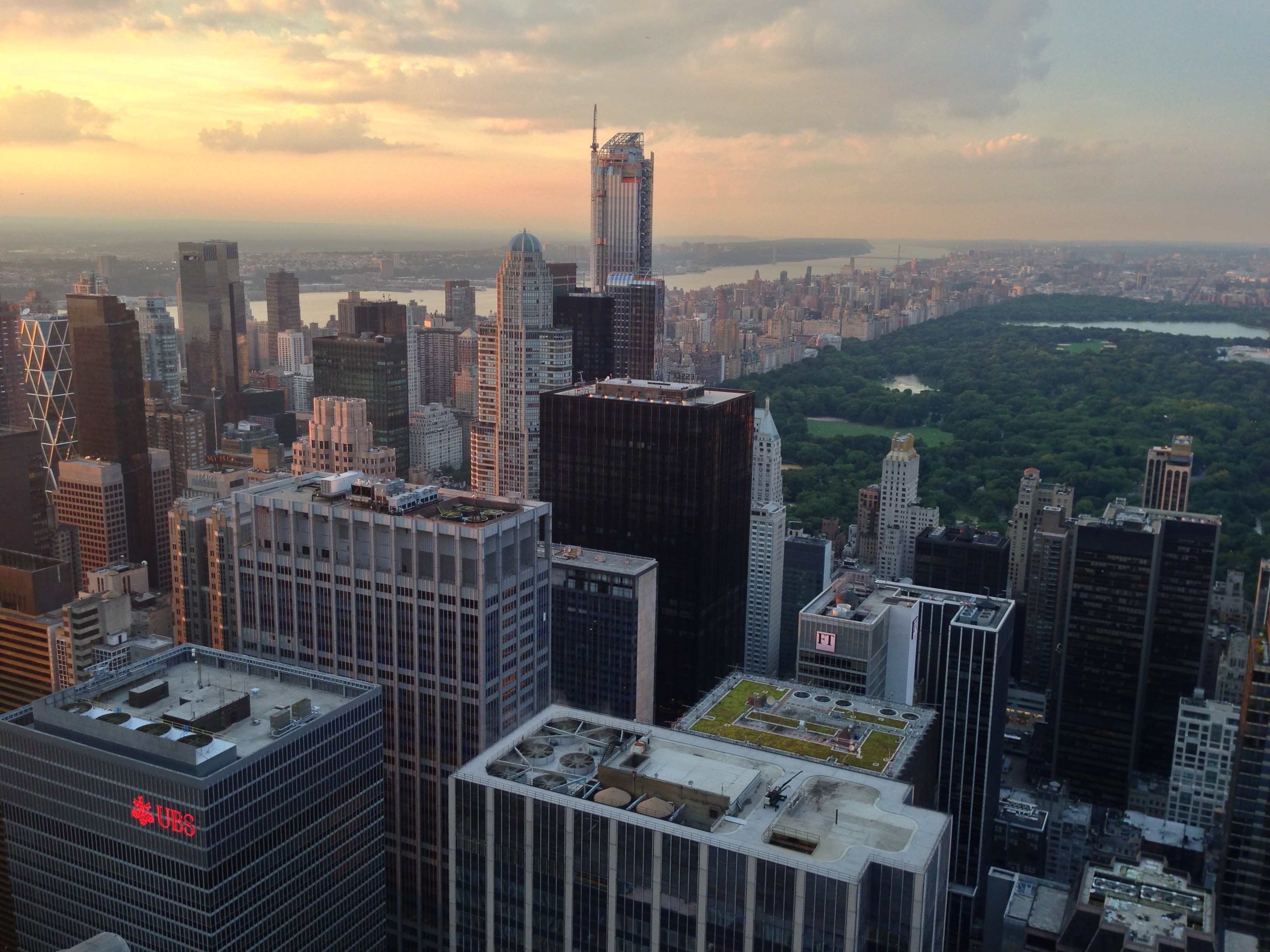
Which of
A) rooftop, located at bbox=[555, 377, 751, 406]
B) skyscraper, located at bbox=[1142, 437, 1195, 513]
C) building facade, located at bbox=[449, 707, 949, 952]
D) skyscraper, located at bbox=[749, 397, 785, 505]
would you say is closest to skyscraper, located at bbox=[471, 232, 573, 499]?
skyscraper, located at bbox=[749, 397, 785, 505]

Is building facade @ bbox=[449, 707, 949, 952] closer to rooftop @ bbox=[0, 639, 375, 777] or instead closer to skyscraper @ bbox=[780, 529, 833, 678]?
rooftop @ bbox=[0, 639, 375, 777]

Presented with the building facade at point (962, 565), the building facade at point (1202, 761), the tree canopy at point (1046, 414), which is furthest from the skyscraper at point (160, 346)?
the building facade at point (1202, 761)

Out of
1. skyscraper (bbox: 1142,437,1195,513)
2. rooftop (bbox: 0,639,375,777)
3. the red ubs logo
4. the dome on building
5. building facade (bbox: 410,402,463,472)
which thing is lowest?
building facade (bbox: 410,402,463,472)

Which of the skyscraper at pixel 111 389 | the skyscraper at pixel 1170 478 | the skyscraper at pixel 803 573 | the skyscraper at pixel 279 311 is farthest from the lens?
the skyscraper at pixel 279 311

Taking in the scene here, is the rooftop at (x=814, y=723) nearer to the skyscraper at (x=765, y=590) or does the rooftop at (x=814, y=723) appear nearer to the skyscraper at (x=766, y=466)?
the skyscraper at (x=765, y=590)

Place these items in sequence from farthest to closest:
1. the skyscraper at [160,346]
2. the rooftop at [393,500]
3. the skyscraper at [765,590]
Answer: the skyscraper at [160,346]
the skyscraper at [765,590]
the rooftop at [393,500]

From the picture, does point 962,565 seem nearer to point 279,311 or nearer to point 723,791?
point 723,791

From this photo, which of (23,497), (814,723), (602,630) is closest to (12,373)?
(23,497)
